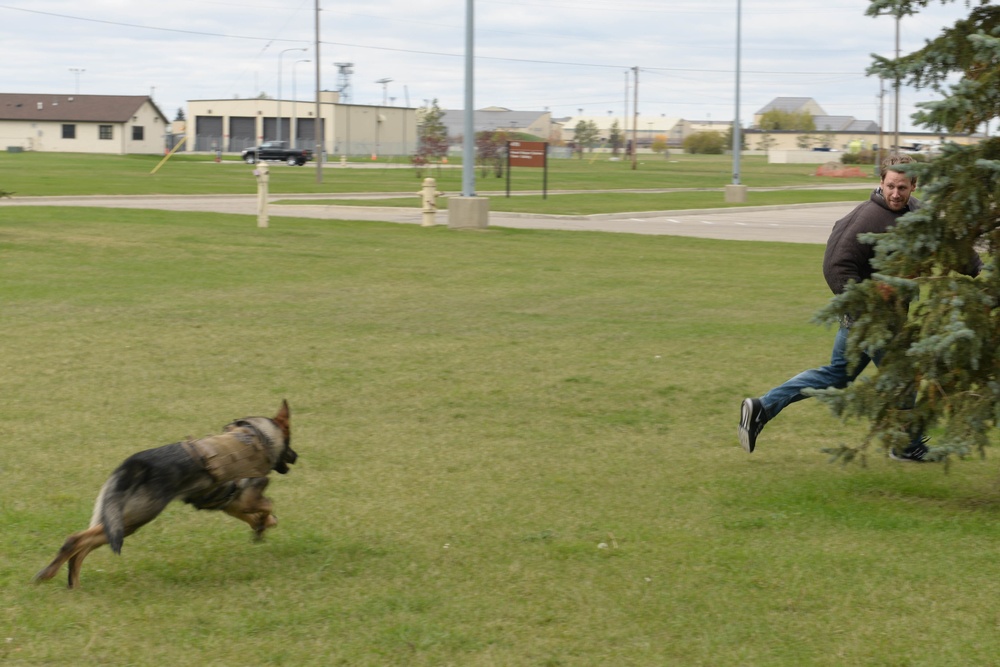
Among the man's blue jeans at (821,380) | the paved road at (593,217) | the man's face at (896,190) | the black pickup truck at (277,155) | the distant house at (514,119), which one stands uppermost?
the distant house at (514,119)

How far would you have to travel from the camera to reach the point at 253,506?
17.8ft

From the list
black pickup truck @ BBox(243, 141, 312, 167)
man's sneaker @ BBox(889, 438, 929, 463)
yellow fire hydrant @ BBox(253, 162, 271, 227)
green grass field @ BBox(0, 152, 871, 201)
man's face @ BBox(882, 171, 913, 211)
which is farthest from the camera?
black pickup truck @ BBox(243, 141, 312, 167)

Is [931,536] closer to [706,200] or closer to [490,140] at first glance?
[706,200]

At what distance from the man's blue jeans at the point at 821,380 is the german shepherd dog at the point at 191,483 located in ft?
10.6

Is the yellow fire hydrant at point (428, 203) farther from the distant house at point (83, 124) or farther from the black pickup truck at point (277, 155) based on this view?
the distant house at point (83, 124)

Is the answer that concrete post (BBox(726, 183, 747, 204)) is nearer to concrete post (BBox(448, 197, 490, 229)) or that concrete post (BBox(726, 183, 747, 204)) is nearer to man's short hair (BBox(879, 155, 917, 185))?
concrete post (BBox(448, 197, 490, 229))

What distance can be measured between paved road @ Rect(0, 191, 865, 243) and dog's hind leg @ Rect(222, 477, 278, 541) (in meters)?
20.8

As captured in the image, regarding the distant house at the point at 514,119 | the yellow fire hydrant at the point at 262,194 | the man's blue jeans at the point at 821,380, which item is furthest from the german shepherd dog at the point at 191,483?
the distant house at the point at 514,119

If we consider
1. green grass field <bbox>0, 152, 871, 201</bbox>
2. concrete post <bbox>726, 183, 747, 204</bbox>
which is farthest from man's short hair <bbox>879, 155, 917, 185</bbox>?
concrete post <bbox>726, 183, 747, 204</bbox>

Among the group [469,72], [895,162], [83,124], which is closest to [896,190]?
[895,162]

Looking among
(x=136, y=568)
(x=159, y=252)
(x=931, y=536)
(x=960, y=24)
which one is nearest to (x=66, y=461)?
(x=136, y=568)

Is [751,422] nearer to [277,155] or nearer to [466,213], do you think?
[466,213]

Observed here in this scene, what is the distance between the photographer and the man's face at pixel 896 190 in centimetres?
681

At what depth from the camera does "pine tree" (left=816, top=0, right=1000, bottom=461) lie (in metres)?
5.81
